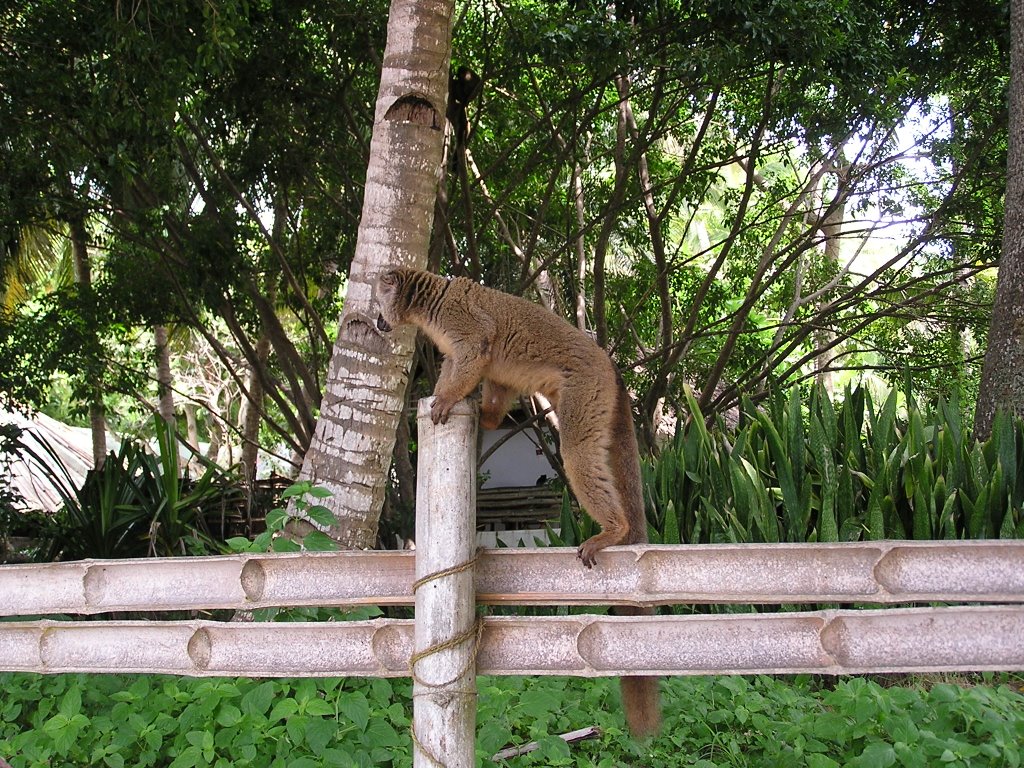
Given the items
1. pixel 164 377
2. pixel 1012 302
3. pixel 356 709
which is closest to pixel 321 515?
pixel 356 709

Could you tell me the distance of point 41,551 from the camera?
7.74 meters

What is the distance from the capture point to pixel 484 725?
11.5 feet

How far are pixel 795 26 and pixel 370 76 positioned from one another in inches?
182

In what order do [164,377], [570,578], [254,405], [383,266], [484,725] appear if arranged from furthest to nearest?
[164,377], [254,405], [383,266], [484,725], [570,578]

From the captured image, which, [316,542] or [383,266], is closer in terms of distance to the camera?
[316,542]

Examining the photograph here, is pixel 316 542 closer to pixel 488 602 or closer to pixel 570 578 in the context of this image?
pixel 488 602

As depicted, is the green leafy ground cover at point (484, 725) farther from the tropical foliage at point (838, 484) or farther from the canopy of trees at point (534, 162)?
the canopy of trees at point (534, 162)

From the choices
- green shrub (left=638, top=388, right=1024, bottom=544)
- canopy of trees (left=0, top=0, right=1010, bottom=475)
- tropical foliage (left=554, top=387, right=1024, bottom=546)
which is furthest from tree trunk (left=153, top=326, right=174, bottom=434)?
green shrub (left=638, top=388, right=1024, bottom=544)

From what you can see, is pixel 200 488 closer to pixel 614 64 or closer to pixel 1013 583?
pixel 614 64

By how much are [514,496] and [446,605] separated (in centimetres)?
961

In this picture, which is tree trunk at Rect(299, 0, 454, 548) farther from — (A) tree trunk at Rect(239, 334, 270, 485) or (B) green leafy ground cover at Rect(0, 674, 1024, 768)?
(A) tree trunk at Rect(239, 334, 270, 485)

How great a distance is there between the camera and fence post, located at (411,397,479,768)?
8.66 ft

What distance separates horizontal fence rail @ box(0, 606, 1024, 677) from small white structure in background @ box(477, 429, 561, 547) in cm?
719

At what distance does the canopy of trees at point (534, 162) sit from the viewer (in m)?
6.87
